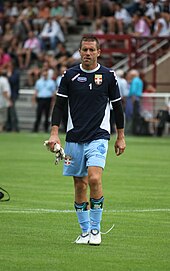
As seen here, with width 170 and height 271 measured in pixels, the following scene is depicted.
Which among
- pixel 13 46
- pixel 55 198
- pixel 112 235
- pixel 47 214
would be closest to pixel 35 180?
pixel 55 198

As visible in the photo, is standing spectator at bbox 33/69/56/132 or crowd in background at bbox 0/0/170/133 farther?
crowd in background at bbox 0/0/170/133

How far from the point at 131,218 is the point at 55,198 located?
2.67 meters

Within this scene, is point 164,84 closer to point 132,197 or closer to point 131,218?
point 132,197

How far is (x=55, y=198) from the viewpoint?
629 inches

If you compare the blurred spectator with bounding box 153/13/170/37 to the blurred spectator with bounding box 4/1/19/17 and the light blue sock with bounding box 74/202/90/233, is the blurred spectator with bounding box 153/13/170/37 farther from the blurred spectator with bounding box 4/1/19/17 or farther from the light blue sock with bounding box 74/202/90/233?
the light blue sock with bounding box 74/202/90/233

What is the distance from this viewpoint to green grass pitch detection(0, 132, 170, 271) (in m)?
10.0

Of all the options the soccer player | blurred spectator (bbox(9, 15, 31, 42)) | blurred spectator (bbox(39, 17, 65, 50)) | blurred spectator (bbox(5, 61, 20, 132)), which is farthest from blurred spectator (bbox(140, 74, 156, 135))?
the soccer player

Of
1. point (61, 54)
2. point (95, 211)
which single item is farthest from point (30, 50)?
point (95, 211)

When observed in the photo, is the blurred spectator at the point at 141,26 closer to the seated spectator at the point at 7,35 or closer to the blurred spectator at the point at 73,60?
the blurred spectator at the point at 73,60

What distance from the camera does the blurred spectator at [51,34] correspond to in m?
41.1

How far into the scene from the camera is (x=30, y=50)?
41.1 metres

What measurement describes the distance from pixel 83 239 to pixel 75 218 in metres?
2.21

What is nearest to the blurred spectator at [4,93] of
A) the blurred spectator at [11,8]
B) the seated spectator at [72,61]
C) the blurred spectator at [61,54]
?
the seated spectator at [72,61]

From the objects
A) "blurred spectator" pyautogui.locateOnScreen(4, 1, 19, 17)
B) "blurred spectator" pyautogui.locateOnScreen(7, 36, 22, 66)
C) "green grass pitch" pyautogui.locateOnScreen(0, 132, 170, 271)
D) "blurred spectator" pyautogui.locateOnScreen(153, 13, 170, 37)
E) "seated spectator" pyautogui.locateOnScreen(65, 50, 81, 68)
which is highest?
"green grass pitch" pyautogui.locateOnScreen(0, 132, 170, 271)
